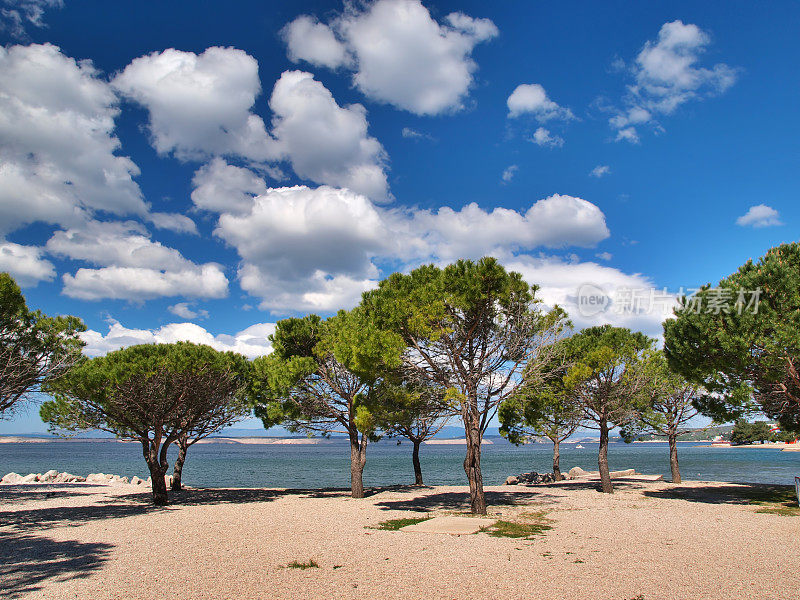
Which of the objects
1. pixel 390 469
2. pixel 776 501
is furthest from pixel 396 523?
pixel 390 469

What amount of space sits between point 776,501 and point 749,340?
8438 millimetres

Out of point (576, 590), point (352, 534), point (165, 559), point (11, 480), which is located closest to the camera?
point (576, 590)

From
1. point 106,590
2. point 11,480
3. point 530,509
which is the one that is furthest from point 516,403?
point 11,480

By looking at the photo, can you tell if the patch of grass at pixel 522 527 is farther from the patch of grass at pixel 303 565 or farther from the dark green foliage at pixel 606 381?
the dark green foliage at pixel 606 381

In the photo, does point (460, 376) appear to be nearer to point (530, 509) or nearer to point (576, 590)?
point (530, 509)

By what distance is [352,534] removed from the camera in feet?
43.8

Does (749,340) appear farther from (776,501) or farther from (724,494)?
(724,494)

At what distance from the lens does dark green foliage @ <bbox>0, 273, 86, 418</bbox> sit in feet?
53.2

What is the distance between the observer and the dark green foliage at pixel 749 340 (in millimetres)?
16375

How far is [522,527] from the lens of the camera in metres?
14.0

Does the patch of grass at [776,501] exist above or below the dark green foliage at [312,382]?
below

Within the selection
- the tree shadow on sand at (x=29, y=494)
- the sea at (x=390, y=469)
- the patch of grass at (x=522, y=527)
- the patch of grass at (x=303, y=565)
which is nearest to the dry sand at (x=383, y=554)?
the patch of grass at (x=303, y=565)

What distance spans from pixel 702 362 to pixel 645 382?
4.62 metres

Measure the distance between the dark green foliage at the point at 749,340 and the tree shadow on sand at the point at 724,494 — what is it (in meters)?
3.49
